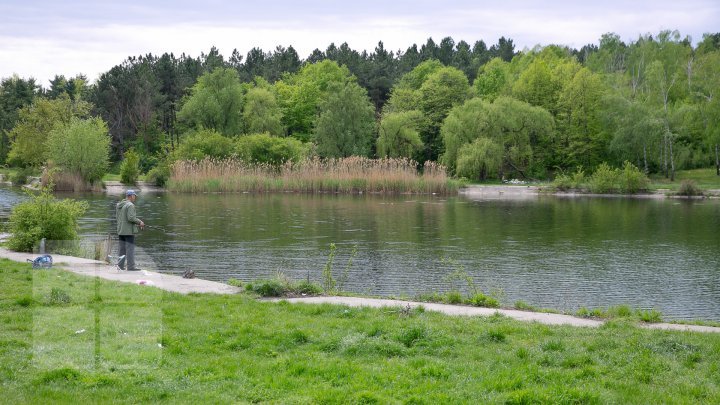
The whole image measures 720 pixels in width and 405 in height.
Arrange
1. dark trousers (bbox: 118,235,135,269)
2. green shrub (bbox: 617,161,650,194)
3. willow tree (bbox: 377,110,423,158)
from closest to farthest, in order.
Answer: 1. dark trousers (bbox: 118,235,135,269)
2. green shrub (bbox: 617,161,650,194)
3. willow tree (bbox: 377,110,423,158)

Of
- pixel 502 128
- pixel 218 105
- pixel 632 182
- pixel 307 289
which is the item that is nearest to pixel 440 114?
pixel 502 128

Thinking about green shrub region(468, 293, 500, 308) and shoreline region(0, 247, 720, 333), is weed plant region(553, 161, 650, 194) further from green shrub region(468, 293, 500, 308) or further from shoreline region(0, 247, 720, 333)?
shoreline region(0, 247, 720, 333)

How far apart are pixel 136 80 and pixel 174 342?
95181 millimetres

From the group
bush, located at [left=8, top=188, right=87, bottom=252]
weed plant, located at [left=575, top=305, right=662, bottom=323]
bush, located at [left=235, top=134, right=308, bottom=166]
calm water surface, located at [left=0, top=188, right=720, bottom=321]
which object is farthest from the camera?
bush, located at [left=235, top=134, right=308, bottom=166]

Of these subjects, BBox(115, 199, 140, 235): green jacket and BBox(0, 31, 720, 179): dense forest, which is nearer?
BBox(115, 199, 140, 235): green jacket

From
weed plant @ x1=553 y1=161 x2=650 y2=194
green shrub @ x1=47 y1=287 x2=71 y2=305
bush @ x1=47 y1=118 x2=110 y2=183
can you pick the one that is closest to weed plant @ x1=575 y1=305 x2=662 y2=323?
green shrub @ x1=47 y1=287 x2=71 y2=305

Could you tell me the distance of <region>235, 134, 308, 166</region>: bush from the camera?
73.3m

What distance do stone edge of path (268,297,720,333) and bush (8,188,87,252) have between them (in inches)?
374

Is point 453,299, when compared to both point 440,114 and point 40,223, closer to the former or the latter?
A: point 40,223

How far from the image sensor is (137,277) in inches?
620

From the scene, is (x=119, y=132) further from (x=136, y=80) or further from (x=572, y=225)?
(x=572, y=225)

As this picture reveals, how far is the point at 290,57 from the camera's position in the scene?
435ft

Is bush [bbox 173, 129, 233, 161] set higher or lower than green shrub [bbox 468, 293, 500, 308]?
higher

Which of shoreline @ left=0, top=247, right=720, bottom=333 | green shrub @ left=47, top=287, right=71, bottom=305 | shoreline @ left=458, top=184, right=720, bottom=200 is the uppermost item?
shoreline @ left=458, top=184, right=720, bottom=200
